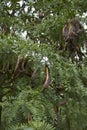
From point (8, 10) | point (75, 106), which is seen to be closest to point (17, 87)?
point (75, 106)

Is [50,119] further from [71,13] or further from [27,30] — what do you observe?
[27,30]

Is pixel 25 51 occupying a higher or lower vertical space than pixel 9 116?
higher

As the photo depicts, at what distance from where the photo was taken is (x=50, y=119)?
38.1 inches

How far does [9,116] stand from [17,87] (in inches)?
7.3

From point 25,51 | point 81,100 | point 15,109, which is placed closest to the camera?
point 15,109

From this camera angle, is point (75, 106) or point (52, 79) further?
point (75, 106)

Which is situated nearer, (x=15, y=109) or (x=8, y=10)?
(x=15, y=109)

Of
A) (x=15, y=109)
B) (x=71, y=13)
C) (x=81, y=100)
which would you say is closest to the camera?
(x=15, y=109)

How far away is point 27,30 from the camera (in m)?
1.81

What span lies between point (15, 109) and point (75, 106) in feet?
1.04

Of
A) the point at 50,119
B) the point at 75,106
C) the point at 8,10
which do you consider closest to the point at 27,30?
the point at 8,10

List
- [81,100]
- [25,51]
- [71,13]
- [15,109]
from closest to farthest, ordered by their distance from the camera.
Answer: [15,109] → [25,51] → [81,100] → [71,13]

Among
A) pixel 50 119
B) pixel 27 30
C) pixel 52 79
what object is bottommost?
pixel 50 119

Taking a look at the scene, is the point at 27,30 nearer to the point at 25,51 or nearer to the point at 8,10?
the point at 8,10
